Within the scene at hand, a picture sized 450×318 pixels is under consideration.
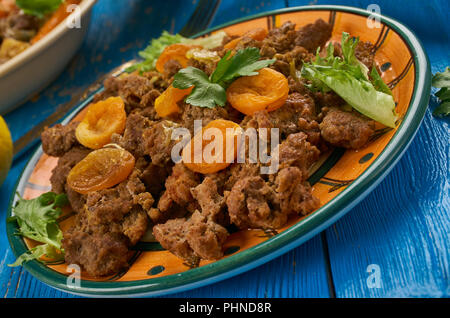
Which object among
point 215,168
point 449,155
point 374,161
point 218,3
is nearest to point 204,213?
point 215,168

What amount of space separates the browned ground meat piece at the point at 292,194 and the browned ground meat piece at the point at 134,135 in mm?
1261

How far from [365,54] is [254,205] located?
66.4 inches

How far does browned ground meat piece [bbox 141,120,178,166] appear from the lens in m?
3.25

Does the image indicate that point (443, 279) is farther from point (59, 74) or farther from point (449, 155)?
point (59, 74)

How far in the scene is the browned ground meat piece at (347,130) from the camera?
2877mm

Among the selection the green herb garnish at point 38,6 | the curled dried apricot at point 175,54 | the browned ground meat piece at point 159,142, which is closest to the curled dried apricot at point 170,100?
the browned ground meat piece at point 159,142

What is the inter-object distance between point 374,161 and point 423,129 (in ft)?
2.99

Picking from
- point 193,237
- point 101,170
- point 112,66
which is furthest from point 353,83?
point 112,66

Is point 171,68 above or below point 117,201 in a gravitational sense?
above

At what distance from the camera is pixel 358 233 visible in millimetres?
2691

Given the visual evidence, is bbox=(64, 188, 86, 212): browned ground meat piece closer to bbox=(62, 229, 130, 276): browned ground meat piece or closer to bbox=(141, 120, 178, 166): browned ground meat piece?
bbox=(62, 229, 130, 276): browned ground meat piece

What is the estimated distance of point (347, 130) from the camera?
2885mm

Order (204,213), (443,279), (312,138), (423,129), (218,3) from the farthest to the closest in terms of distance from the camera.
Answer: (218,3) < (423,129) < (312,138) < (204,213) < (443,279)

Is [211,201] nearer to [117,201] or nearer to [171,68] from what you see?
[117,201]
